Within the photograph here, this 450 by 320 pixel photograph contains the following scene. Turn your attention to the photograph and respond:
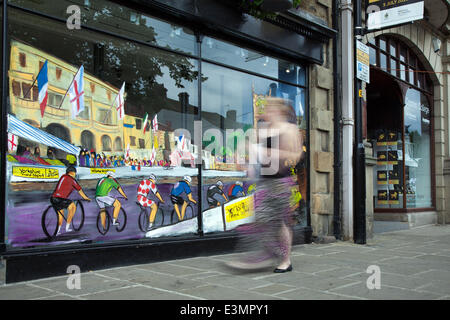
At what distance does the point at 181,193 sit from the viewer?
250 inches

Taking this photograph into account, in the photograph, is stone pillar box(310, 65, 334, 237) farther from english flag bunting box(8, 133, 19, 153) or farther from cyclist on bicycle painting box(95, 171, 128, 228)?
english flag bunting box(8, 133, 19, 153)

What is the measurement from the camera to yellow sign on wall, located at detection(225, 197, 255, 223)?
697 cm

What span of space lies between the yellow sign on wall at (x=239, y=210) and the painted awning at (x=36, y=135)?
262cm

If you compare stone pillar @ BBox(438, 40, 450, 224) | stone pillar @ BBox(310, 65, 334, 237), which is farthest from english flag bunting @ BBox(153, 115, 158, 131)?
stone pillar @ BBox(438, 40, 450, 224)

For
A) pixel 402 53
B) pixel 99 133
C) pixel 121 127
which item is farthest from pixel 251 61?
pixel 402 53

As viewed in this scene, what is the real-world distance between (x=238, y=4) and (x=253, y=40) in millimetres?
681

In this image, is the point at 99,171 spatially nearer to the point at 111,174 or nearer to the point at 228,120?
the point at 111,174

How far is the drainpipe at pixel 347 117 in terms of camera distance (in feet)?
27.4

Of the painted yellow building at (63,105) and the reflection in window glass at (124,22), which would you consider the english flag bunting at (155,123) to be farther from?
the reflection in window glass at (124,22)

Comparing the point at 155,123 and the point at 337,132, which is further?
the point at 337,132

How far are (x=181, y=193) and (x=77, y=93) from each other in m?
1.97

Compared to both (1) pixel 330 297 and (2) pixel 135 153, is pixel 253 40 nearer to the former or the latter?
(2) pixel 135 153

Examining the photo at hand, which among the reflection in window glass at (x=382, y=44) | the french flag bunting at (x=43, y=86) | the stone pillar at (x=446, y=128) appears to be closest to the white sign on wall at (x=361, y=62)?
the reflection in window glass at (x=382, y=44)

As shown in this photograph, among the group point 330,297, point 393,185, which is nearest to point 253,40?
point 330,297
